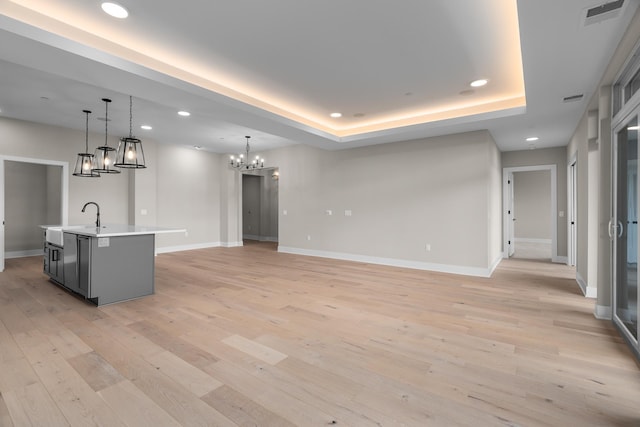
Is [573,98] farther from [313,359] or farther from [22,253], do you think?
[22,253]

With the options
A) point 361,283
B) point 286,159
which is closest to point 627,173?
point 361,283

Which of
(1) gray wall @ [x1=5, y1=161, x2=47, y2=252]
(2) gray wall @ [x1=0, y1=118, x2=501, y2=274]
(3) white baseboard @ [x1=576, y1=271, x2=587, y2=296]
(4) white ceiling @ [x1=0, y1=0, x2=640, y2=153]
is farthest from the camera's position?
(1) gray wall @ [x1=5, y1=161, x2=47, y2=252]

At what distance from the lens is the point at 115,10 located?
9.30ft

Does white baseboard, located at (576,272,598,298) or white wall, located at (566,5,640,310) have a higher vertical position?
white wall, located at (566,5,640,310)

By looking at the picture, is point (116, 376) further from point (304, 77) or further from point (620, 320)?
point (620, 320)

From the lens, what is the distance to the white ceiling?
2711mm

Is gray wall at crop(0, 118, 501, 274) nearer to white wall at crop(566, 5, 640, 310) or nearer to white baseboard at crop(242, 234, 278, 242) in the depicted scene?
white wall at crop(566, 5, 640, 310)

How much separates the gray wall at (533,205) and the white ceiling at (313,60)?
18.7ft

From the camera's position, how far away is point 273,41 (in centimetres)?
329

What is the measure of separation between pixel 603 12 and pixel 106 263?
5.39 metres

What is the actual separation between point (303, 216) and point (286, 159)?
1667 millimetres

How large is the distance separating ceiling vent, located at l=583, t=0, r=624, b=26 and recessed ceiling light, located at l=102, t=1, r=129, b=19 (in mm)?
3758

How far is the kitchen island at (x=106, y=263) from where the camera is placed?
3.78m

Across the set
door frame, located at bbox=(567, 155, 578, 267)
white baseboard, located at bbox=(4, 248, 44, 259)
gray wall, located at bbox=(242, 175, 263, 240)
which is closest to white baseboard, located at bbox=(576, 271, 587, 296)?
door frame, located at bbox=(567, 155, 578, 267)
